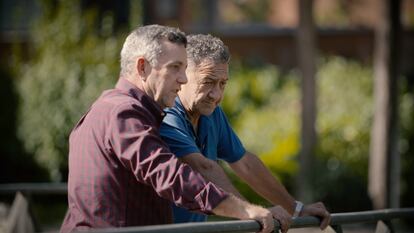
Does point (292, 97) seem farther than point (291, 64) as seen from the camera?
No

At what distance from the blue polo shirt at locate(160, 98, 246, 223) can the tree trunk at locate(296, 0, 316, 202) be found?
6.57m

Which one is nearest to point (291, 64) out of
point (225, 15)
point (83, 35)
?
point (225, 15)

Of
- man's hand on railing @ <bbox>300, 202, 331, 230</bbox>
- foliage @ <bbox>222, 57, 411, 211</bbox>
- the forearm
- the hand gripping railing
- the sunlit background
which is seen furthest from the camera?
the sunlit background

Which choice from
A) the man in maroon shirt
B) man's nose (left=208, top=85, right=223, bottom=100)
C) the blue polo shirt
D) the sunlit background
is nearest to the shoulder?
the blue polo shirt

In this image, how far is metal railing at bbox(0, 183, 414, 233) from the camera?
2924 millimetres

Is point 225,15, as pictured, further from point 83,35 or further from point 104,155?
point 104,155

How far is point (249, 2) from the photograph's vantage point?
19453 mm

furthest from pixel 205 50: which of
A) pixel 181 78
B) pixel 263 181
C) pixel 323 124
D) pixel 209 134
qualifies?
pixel 323 124

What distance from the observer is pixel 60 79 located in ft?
36.3

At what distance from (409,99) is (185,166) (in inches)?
375

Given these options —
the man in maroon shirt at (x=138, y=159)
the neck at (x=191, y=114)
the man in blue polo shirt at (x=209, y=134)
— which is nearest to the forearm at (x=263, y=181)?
the man in blue polo shirt at (x=209, y=134)

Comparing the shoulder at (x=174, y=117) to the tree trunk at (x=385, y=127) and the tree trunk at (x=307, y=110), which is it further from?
the tree trunk at (x=307, y=110)

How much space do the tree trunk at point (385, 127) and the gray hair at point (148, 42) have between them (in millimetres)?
6887

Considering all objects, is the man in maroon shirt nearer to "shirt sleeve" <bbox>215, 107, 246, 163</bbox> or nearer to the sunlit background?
"shirt sleeve" <bbox>215, 107, 246, 163</bbox>
